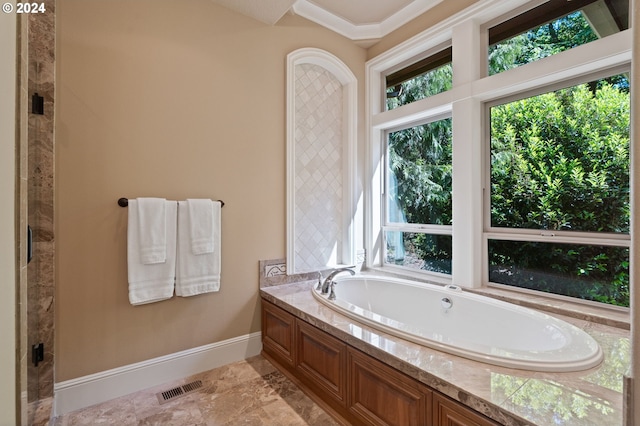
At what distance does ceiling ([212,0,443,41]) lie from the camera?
2459 mm

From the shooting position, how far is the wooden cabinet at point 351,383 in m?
1.29

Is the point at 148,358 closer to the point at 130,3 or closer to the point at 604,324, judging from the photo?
the point at 130,3

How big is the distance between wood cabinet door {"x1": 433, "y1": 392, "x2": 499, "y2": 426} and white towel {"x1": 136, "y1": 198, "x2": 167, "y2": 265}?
1.82 metres

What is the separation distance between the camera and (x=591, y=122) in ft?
6.61

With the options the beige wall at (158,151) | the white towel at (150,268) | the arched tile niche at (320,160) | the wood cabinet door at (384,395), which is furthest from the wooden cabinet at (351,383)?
the white towel at (150,268)

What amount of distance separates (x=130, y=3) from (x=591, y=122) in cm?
311

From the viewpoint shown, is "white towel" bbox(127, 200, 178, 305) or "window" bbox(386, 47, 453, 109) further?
"window" bbox(386, 47, 453, 109)

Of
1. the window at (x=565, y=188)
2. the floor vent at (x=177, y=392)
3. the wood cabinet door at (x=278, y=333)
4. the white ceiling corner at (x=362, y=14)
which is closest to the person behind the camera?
the window at (x=565, y=188)

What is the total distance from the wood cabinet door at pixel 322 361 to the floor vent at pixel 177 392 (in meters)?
0.72

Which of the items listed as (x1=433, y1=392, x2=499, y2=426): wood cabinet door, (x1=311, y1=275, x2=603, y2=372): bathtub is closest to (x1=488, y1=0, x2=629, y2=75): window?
(x1=311, y1=275, x2=603, y2=372): bathtub

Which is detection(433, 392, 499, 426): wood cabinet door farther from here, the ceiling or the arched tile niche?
the ceiling

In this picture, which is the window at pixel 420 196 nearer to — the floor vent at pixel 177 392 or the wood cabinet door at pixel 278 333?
the wood cabinet door at pixel 278 333

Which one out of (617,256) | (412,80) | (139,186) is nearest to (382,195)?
(412,80)

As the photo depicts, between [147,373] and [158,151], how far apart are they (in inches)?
60.5
